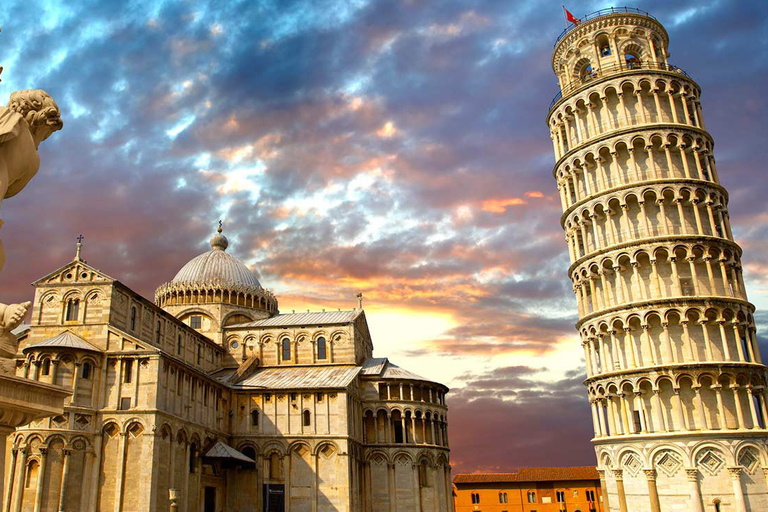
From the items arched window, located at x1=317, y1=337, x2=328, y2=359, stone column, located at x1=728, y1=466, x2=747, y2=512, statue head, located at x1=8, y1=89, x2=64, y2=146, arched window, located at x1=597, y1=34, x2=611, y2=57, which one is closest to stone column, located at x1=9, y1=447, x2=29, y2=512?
arched window, located at x1=317, y1=337, x2=328, y2=359

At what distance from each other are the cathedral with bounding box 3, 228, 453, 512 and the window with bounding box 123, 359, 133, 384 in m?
0.08

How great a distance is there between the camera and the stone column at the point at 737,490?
3266cm

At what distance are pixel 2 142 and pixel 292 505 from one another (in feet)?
142

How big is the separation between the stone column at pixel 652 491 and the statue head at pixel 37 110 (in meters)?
34.9

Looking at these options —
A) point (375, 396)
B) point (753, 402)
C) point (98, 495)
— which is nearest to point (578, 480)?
point (375, 396)

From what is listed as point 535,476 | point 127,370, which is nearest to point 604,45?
point 127,370

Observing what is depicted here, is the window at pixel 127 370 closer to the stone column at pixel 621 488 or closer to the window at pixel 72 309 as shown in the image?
the window at pixel 72 309

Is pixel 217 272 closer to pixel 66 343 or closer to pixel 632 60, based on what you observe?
pixel 66 343

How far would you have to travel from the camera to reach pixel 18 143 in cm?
721

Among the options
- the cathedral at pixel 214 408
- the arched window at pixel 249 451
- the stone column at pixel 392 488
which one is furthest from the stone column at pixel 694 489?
the arched window at pixel 249 451

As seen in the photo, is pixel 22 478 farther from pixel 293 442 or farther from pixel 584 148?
pixel 584 148

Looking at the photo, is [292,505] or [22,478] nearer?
[22,478]

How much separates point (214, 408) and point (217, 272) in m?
18.0

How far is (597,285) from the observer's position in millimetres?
39625
